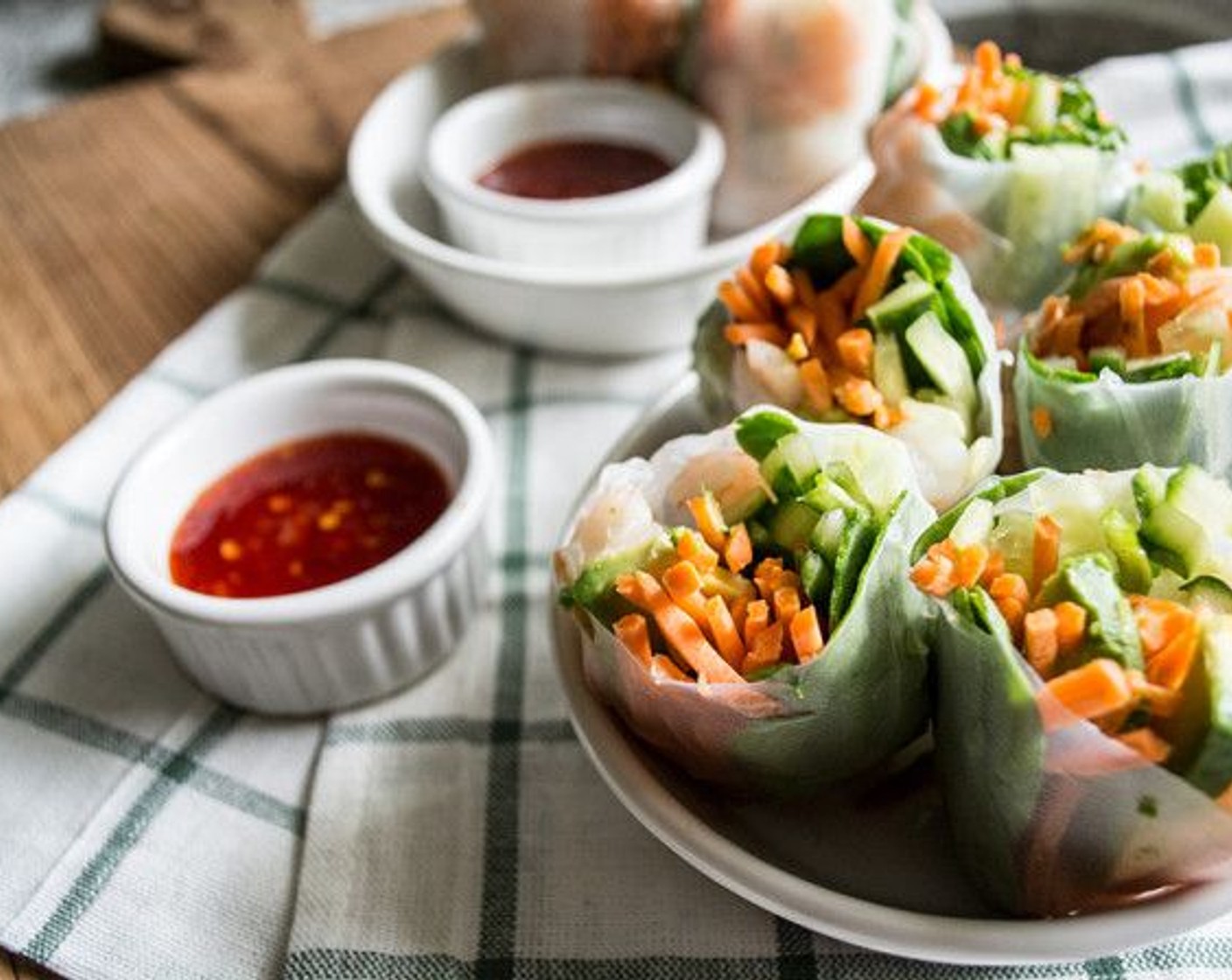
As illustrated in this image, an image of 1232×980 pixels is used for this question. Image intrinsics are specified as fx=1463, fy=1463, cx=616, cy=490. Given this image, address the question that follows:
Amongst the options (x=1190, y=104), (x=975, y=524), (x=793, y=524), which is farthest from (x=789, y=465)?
(x=1190, y=104)

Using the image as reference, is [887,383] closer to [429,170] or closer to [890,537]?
[890,537]

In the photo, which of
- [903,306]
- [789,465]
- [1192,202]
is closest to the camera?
[789,465]

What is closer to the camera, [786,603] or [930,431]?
[786,603]

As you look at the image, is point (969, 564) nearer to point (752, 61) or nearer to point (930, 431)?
point (930, 431)

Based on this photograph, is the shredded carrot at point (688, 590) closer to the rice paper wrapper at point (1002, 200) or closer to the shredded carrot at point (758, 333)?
the shredded carrot at point (758, 333)

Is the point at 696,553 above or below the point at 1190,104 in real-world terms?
above

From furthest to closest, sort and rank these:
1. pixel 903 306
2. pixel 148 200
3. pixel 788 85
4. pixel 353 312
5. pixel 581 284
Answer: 1. pixel 148 200
2. pixel 353 312
3. pixel 788 85
4. pixel 581 284
5. pixel 903 306

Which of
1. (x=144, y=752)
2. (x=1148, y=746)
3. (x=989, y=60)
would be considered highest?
(x=989, y=60)
